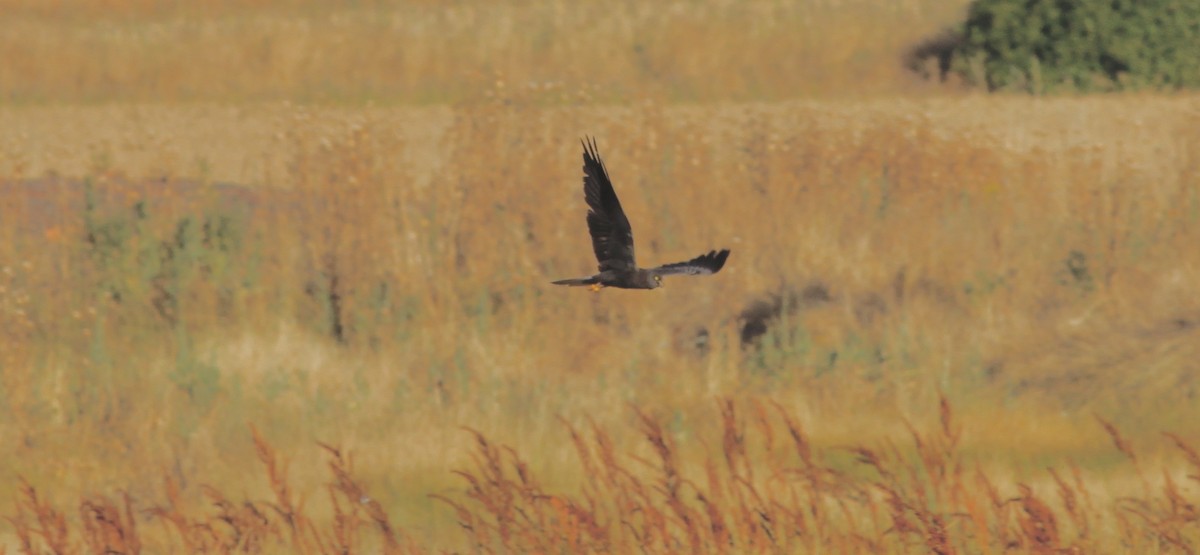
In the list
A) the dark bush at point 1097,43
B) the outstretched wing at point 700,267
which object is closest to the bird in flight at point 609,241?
the outstretched wing at point 700,267

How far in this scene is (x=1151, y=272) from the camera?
38.4ft

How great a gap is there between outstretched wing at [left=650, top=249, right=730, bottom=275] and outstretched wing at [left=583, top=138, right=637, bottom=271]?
0.15 m

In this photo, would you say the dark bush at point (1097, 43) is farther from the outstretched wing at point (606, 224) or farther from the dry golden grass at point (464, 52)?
the outstretched wing at point (606, 224)

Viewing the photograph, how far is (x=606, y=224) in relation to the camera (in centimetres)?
632

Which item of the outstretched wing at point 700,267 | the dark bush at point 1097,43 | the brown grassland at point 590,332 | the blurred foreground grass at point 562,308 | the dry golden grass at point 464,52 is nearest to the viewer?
the outstretched wing at point 700,267

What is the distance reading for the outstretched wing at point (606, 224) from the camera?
624 centimetres

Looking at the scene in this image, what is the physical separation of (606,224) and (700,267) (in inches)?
21.3

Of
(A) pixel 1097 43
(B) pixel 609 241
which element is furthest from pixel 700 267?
(A) pixel 1097 43

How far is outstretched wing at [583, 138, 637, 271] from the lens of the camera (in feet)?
20.5

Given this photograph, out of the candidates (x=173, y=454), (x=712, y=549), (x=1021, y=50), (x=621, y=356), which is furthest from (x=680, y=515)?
(x=1021, y=50)

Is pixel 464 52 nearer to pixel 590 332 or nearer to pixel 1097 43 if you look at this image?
pixel 1097 43

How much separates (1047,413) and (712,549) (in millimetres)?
4288

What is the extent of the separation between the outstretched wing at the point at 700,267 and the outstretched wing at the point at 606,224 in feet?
0.50

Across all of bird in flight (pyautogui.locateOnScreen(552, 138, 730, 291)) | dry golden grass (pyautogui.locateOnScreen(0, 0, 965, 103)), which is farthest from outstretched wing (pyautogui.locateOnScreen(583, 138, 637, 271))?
dry golden grass (pyautogui.locateOnScreen(0, 0, 965, 103))
